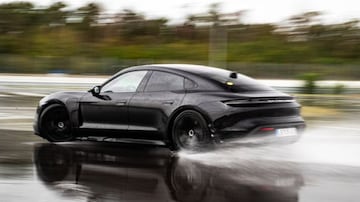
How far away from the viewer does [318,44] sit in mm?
63438

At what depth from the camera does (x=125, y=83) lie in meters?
9.67

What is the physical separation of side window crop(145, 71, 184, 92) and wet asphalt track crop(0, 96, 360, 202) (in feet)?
3.09

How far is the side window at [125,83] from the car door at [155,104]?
21 centimetres

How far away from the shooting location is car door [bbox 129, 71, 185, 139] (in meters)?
8.96

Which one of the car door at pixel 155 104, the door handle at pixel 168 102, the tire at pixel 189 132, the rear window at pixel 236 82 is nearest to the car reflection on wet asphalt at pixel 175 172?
the tire at pixel 189 132

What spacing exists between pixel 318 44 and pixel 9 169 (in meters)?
58.3

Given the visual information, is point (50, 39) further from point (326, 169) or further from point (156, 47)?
point (326, 169)

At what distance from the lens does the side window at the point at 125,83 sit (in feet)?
31.3

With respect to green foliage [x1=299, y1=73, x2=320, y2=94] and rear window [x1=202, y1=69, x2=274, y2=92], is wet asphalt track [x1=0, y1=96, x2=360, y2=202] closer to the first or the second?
rear window [x1=202, y1=69, x2=274, y2=92]

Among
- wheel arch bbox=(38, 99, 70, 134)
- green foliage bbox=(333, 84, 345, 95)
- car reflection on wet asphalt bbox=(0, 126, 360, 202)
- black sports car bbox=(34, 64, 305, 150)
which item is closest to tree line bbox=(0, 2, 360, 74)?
green foliage bbox=(333, 84, 345, 95)

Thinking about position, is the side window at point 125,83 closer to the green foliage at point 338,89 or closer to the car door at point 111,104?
the car door at point 111,104

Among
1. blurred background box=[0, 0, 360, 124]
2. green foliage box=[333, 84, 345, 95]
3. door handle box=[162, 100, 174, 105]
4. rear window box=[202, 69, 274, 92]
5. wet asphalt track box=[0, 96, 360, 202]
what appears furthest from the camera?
blurred background box=[0, 0, 360, 124]

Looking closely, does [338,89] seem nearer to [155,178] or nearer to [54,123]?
[54,123]

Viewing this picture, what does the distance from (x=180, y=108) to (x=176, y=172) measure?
1357mm
